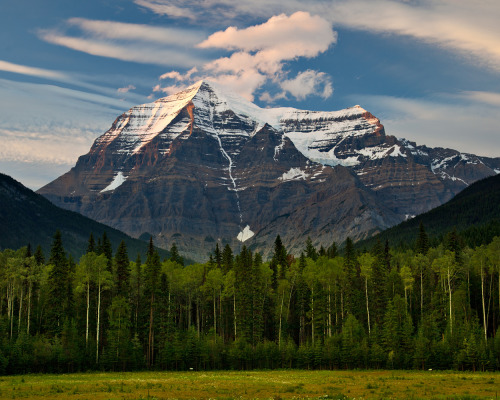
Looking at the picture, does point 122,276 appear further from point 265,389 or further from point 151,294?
point 265,389

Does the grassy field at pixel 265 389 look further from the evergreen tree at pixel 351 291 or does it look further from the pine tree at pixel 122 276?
the evergreen tree at pixel 351 291

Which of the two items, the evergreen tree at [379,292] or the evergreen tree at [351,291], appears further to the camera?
the evergreen tree at [351,291]

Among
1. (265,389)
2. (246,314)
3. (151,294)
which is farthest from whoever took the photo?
(246,314)

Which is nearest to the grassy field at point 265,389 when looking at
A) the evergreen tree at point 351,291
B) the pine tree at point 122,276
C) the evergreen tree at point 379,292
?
the evergreen tree at point 379,292

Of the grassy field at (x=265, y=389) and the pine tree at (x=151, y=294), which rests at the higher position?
the pine tree at (x=151, y=294)

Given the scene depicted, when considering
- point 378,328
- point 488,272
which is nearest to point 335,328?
point 378,328

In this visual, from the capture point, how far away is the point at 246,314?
116 m

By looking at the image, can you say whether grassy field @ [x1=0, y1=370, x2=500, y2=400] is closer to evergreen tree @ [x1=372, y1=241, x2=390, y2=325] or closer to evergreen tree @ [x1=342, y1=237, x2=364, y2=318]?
evergreen tree @ [x1=372, y1=241, x2=390, y2=325]

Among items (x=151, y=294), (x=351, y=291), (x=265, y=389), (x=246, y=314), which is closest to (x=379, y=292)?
(x=351, y=291)

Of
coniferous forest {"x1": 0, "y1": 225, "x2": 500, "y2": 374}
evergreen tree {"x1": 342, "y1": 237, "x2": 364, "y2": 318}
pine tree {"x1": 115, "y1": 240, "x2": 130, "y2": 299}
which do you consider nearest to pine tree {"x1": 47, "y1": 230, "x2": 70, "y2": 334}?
coniferous forest {"x1": 0, "y1": 225, "x2": 500, "y2": 374}

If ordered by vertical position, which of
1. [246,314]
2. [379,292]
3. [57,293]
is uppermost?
[57,293]

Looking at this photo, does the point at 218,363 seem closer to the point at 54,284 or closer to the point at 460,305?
the point at 54,284

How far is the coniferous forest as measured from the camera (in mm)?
98938

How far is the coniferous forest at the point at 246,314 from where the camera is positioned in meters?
98.9
